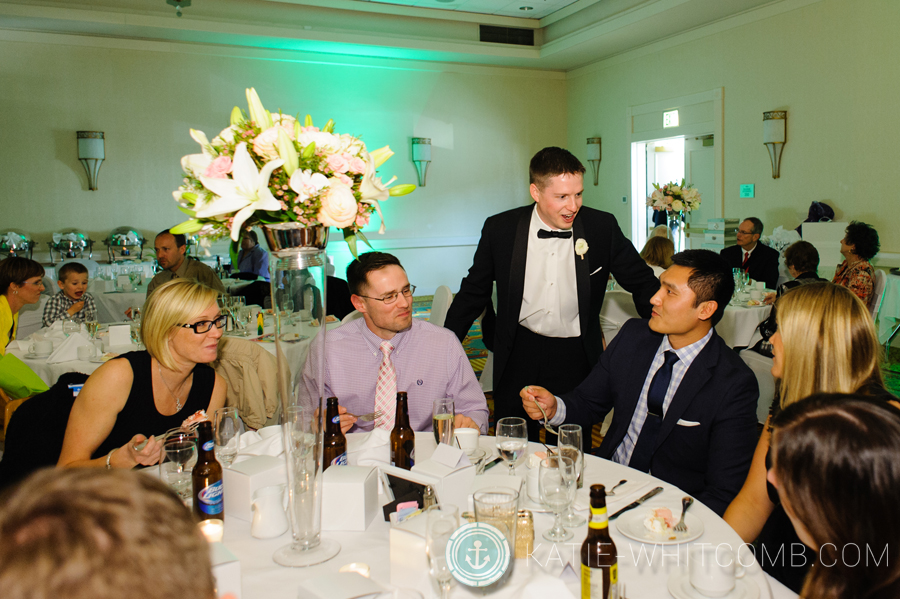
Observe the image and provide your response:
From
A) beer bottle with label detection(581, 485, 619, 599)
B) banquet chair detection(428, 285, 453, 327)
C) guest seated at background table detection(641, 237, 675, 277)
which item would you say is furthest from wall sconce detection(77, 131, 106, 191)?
beer bottle with label detection(581, 485, 619, 599)

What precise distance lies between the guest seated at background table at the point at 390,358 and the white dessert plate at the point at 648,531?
0.92m

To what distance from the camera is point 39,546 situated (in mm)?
495

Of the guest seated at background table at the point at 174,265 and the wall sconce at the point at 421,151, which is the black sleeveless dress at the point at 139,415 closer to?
the guest seated at background table at the point at 174,265

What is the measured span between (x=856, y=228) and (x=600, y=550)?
17.6 ft

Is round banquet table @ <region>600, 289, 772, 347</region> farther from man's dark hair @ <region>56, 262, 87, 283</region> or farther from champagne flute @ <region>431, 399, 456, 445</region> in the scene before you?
man's dark hair @ <region>56, 262, 87, 283</region>

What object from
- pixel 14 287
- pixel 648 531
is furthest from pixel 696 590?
pixel 14 287

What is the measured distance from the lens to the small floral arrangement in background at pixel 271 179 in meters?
1.32

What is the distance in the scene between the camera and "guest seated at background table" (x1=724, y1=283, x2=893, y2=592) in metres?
1.66

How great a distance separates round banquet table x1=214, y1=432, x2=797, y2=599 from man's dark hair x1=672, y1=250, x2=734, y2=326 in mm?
814

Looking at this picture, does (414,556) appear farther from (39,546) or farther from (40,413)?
(40,413)

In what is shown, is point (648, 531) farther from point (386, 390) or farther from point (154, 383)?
point (154, 383)

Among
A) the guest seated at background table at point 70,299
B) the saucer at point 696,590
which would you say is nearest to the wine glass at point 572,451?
the saucer at point 696,590

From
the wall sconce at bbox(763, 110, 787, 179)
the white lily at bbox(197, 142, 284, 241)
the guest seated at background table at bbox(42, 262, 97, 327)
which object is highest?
the wall sconce at bbox(763, 110, 787, 179)

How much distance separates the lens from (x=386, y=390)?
2.43 metres
